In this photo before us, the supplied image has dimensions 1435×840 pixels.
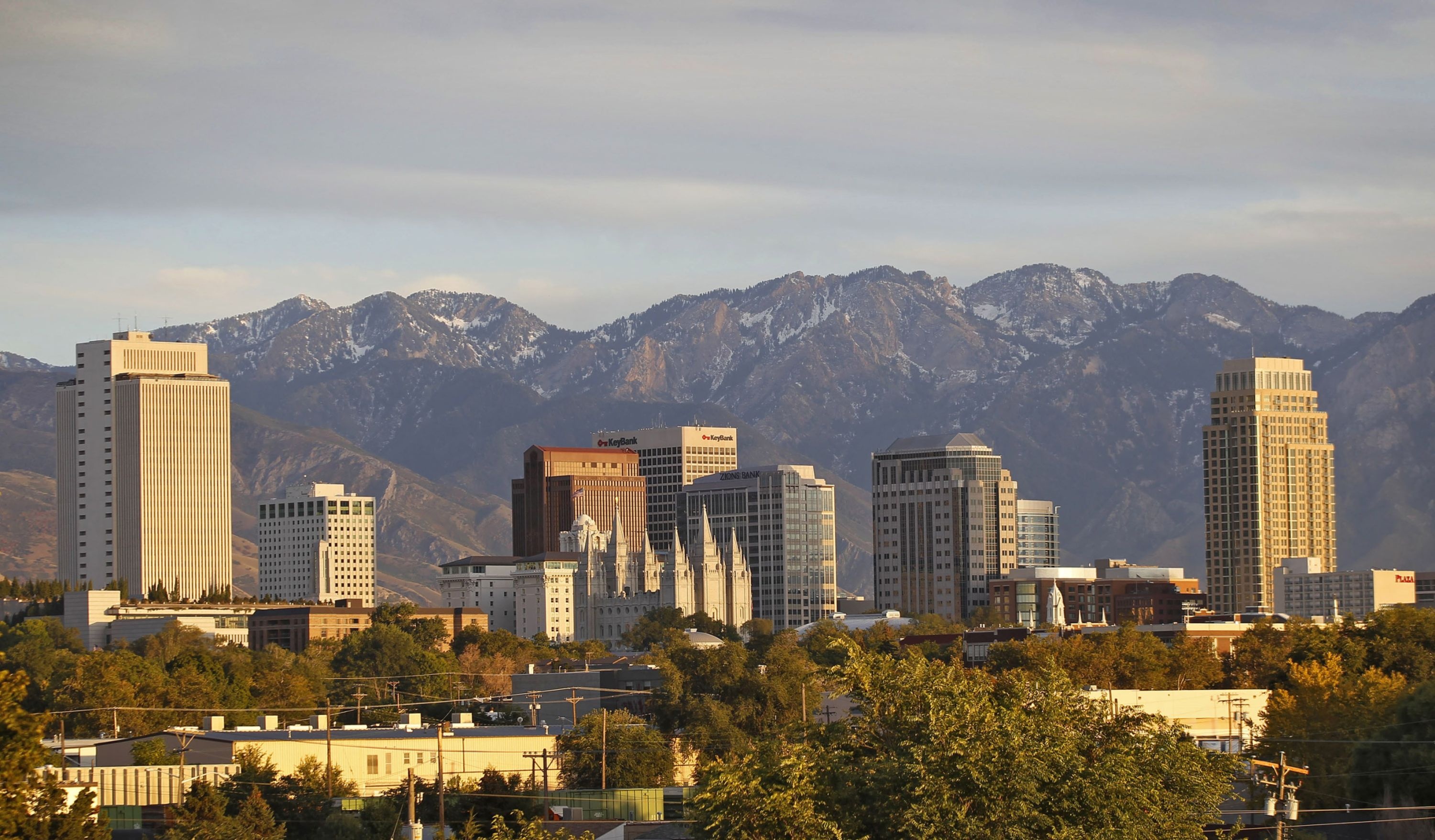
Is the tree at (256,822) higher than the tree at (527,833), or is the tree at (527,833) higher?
the tree at (527,833)

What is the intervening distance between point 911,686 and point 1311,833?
40837mm

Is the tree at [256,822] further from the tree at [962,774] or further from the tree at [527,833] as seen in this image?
the tree at [962,774]

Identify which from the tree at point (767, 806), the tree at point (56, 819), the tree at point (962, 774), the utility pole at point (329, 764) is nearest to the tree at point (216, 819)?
the utility pole at point (329, 764)

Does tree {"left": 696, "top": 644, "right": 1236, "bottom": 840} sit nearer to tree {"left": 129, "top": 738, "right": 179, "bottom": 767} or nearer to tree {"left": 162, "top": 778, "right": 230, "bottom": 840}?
tree {"left": 162, "top": 778, "right": 230, "bottom": 840}

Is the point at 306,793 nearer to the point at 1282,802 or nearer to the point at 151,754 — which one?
the point at 151,754

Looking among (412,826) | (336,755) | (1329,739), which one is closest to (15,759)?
(412,826)

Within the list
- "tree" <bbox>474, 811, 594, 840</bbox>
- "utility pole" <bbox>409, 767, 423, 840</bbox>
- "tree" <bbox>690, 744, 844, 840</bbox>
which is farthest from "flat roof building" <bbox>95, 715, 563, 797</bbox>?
"tree" <bbox>474, 811, 594, 840</bbox>

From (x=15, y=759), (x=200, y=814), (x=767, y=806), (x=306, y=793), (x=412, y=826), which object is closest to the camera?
(x=15, y=759)

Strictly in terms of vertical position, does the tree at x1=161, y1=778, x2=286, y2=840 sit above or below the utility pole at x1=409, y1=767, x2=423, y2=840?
below

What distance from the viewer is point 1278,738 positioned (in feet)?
622

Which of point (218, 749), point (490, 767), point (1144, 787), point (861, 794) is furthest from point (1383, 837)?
point (218, 749)

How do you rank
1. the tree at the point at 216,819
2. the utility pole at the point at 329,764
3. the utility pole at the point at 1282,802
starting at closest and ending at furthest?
the utility pole at the point at 1282,802, the tree at the point at 216,819, the utility pole at the point at 329,764

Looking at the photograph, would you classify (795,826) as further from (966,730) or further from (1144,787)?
(1144,787)

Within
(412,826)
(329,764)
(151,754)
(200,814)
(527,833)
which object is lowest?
(200,814)
